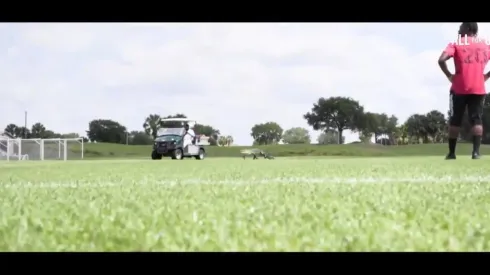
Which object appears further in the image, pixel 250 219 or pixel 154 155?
pixel 154 155

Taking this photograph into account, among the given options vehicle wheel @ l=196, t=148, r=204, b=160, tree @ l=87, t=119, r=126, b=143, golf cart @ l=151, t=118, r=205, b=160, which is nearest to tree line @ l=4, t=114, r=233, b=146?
tree @ l=87, t=119, r=126, b=143

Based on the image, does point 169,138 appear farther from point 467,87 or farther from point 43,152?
point 467,87

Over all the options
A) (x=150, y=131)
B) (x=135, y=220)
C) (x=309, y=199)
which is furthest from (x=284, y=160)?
(x=135, y=220)

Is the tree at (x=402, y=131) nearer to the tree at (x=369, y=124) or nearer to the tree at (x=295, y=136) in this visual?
the tree at (x=369, y=124)

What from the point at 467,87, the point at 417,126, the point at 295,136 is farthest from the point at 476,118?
the point at 295,136

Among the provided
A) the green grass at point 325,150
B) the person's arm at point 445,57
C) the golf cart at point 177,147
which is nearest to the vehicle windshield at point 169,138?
the golf cart at point 177,147

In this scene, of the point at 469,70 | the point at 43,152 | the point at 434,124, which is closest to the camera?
the point at 434,124
